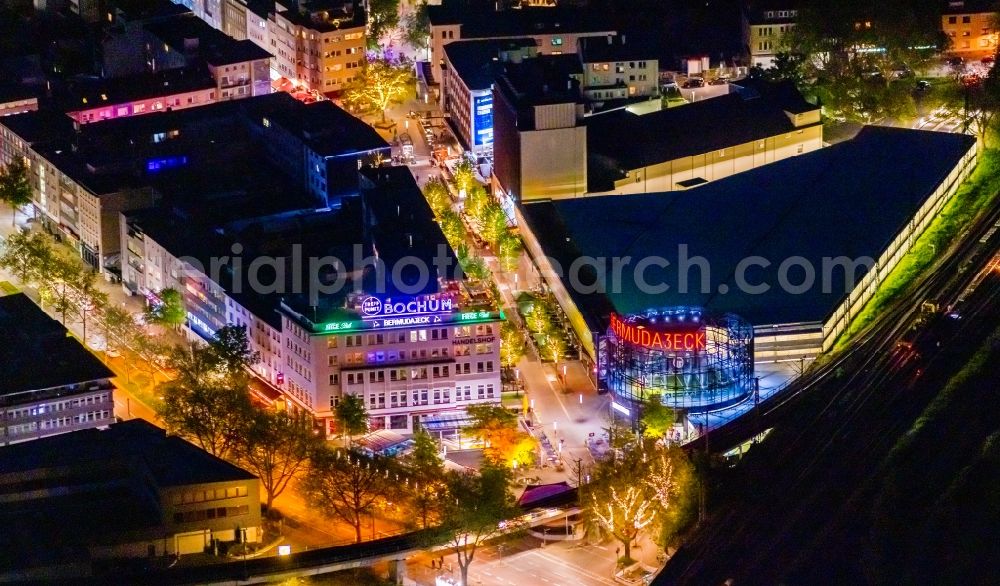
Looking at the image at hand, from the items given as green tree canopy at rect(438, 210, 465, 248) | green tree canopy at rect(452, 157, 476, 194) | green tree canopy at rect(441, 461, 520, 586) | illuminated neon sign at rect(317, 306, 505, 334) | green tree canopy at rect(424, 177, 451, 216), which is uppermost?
green tree canopy at rect(452, 157, 476, 194)

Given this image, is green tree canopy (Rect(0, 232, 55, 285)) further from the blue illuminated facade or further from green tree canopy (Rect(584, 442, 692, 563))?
green tree canopy (Rect(584, 442, 692, 563))

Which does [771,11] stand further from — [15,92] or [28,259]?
[28,259]

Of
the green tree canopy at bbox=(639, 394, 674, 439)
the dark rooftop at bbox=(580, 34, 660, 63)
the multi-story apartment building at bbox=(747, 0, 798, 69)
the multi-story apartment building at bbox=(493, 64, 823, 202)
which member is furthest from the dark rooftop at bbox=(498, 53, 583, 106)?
the green tree canopy at bbox=(639, 394, 674, 439)

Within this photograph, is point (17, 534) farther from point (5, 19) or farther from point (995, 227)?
point (5, 19)

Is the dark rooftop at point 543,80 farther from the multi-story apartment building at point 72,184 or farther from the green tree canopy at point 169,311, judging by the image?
the green tree canopy at point 169,311

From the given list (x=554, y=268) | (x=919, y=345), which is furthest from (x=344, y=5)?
(x=919, y=345)

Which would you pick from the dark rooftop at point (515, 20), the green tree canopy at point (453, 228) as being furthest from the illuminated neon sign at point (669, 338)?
the dark rooftop at point (515, 20)
